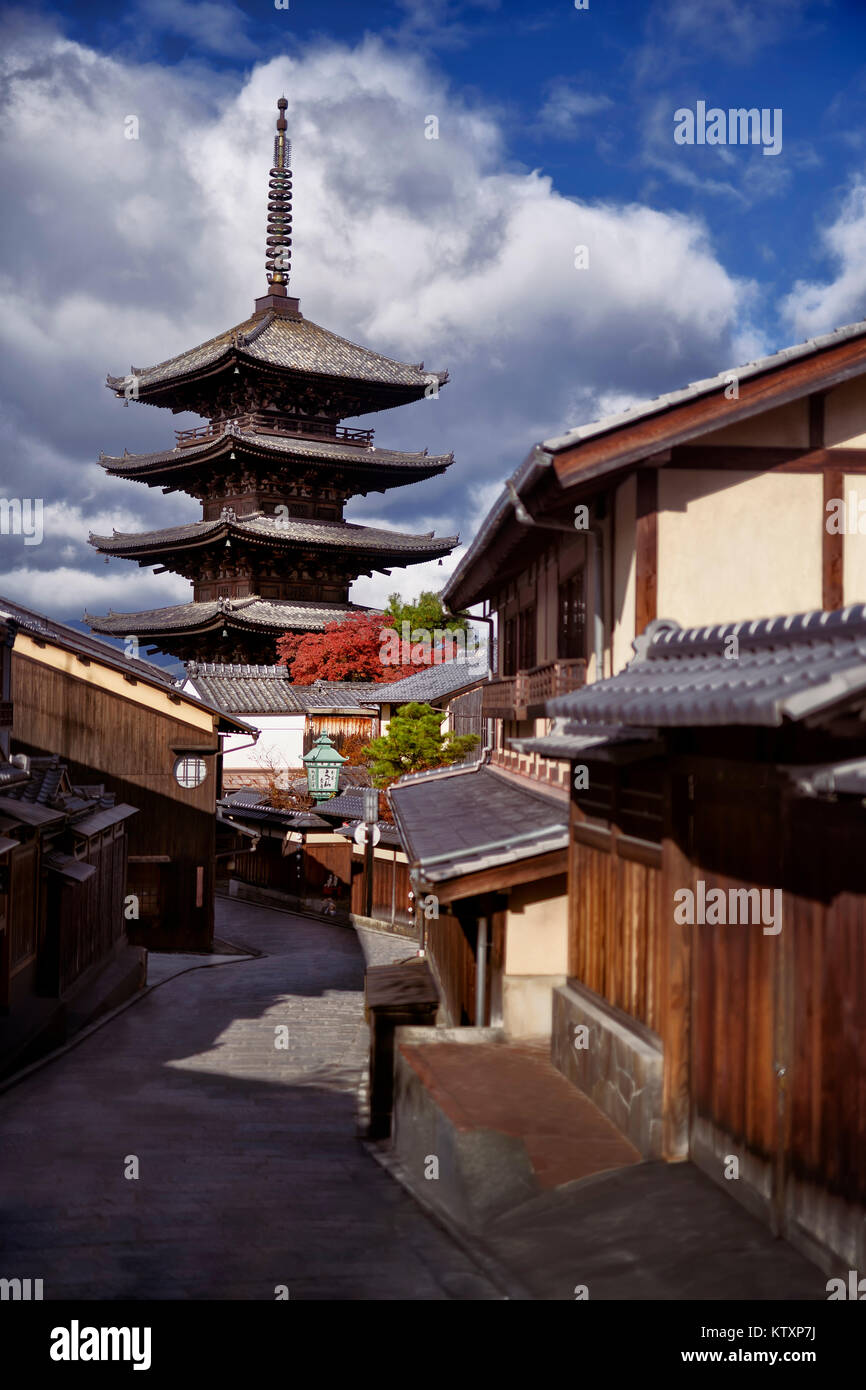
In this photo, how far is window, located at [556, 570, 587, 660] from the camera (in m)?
13.1

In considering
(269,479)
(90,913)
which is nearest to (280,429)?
(269,479)

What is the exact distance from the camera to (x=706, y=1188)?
7695 millimetres

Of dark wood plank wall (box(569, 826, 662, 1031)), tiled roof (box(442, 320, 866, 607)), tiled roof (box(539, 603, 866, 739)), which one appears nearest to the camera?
tiled roof (box(539, 603, 866, 739))

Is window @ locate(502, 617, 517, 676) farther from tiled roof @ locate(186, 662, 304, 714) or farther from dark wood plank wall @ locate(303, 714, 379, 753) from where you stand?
tiled roof @ locate(186, 662, 304, 714)

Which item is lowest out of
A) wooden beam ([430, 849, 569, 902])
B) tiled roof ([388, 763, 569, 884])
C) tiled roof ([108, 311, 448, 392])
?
wooden beam ([430, 849, 569, 902])

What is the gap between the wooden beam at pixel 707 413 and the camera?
10.4 metres

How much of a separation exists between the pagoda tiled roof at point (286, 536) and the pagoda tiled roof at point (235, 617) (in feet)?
9.77

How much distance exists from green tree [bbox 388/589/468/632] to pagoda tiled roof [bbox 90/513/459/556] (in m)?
2.65

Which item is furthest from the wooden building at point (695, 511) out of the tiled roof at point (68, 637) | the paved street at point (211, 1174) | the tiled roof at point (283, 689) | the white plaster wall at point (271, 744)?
the white plaster wall at point (271, 744)

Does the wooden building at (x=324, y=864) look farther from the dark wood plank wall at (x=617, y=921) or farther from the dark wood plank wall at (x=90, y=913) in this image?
the dark wood plank wall at (x=617, y=921)

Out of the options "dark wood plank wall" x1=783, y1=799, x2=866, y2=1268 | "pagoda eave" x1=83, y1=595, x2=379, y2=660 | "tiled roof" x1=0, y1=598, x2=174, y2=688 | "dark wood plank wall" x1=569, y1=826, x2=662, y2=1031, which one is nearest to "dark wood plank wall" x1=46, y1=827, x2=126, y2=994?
"tiled roof" x1=0, y1=598, x2=174, y2=688
